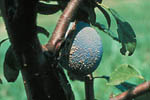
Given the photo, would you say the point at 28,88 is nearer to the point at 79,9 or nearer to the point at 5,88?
the point at 79,9

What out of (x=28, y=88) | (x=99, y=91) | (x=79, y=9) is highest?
(x=79, y=9)

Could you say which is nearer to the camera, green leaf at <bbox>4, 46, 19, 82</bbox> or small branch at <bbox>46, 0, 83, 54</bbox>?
small branch at <bbox>46, 0, 83, 54</bbox>

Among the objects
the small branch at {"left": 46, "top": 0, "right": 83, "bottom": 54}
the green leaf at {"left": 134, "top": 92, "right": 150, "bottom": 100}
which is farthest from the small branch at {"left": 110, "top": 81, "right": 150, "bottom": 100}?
the small branch at {"left": 46, "top": 0, "right": 83, "bottom": 54}

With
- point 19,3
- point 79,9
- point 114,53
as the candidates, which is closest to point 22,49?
point 19,3

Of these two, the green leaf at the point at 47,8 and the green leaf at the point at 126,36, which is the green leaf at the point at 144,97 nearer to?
the green leaf at the point at 126,36

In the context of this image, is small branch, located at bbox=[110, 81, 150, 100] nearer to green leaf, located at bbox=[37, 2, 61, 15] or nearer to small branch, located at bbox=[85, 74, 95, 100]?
small branch, located at bbox=[85, 74, 95, 100]

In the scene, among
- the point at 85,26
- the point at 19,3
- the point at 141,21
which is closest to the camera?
the point at 19,3

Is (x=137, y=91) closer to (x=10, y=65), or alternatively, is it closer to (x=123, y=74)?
(x=123, y=74)
